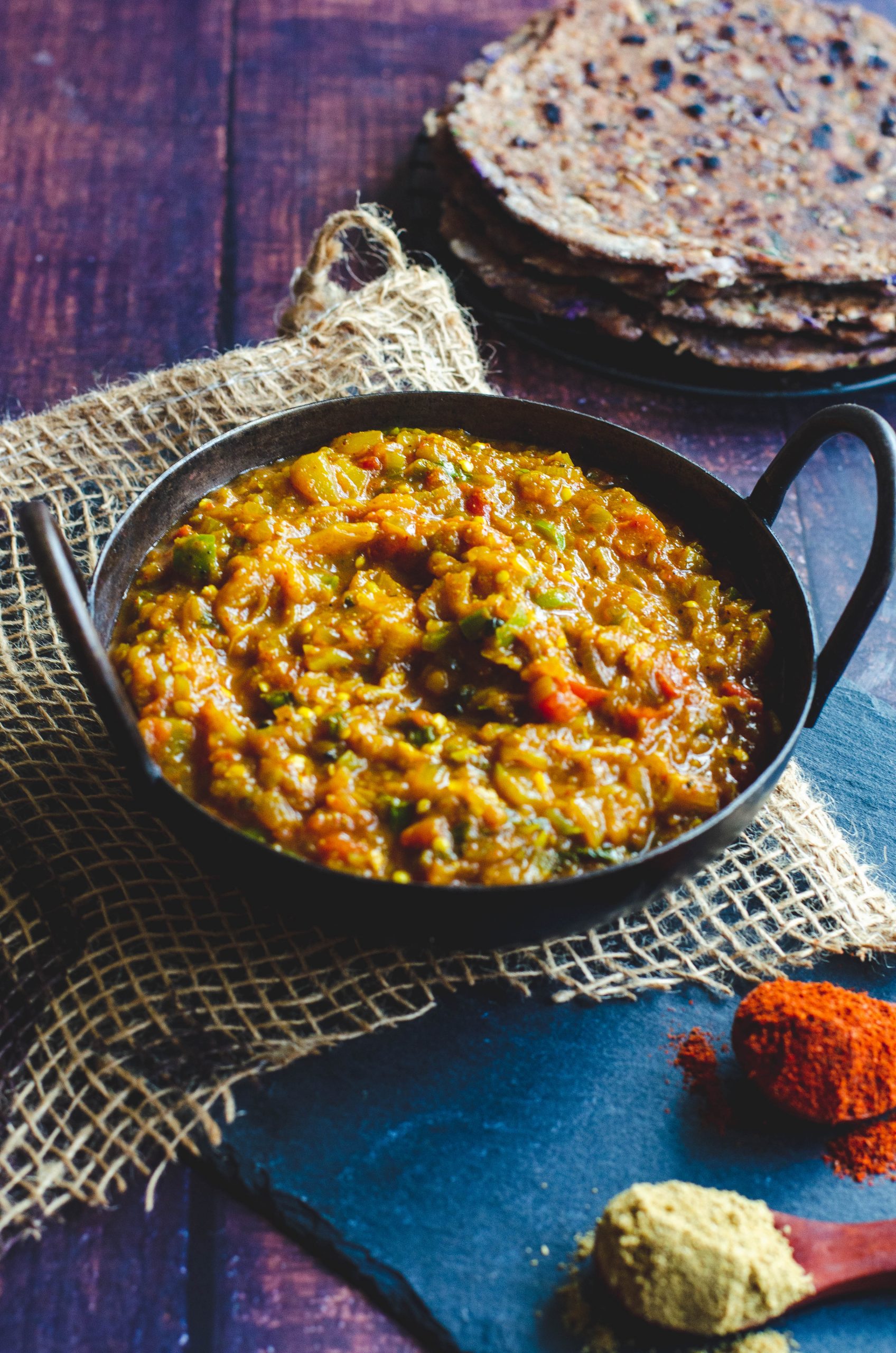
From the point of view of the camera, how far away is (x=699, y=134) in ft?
17.7

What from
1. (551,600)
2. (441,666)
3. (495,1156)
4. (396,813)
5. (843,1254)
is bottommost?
(495,1156)

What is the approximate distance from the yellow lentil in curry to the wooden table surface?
1013 mm

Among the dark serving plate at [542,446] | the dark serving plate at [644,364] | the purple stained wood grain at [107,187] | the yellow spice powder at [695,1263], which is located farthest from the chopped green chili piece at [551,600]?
the purple stained wood grain at [107,187]

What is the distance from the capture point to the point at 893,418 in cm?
501

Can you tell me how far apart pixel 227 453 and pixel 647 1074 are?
84.6 inches

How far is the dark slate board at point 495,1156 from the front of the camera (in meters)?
2.55

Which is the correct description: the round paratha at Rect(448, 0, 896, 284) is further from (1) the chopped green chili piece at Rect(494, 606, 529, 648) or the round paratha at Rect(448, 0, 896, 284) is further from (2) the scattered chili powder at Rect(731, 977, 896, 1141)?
(2) the scattered chili powder at Rect(731, 977, 896, 1141)

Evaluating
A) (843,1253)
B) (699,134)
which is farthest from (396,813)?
(699,134)

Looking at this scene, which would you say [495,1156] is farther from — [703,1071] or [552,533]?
[552,533]

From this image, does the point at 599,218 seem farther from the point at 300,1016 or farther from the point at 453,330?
the point at 300,1016

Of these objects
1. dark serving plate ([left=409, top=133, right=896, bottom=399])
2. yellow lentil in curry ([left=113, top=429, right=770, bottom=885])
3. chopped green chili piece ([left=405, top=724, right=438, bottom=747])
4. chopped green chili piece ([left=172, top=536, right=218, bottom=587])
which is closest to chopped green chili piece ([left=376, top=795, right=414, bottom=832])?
yellow lentil in curry ([left=113, top=429, right=770, bottom=885])

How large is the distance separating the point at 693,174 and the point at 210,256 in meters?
2.30

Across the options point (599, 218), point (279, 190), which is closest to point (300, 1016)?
point (599, 218)

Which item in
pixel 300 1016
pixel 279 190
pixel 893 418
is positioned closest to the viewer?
pixel 300 1016
